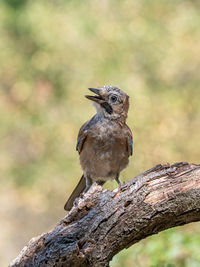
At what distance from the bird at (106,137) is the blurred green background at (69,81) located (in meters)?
4.02

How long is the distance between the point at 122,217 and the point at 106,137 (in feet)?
6.13

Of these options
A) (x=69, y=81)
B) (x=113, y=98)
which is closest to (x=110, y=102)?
(x=113, y=98)

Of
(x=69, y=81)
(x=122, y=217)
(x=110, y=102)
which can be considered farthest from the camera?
(x=69, y=81)

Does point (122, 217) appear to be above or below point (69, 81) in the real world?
below

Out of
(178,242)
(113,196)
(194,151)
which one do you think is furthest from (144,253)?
(194,151)

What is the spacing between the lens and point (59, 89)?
12172 millimetres

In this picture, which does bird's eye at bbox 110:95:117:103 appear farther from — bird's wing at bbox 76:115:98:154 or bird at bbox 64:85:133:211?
bird's wing at bbox 76:115:98:154

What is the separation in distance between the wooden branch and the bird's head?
1.74 m

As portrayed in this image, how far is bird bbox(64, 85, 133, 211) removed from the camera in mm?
5715

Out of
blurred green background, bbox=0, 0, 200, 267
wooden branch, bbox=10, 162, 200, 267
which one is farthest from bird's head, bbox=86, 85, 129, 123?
blurred green background, bbox=0, 0, 200, 267

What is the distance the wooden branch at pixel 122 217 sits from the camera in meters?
3.91

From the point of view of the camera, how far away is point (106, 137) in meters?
5.73

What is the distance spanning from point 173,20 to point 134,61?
122cm

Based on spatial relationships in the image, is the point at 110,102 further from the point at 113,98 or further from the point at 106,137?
the point at 106,137
